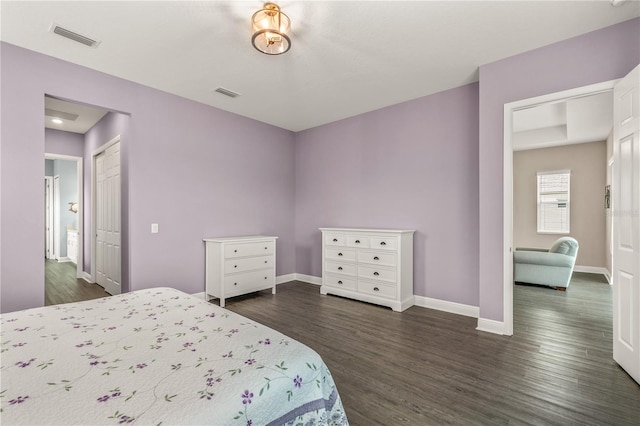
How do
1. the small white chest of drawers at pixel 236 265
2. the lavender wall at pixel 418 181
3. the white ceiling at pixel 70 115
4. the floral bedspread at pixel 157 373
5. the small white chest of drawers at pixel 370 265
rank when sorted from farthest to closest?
the white ceiling at pixel 70 115, the small white chest of drawers at pixel 236 265, the small white chest of drawers at pixel 370 265, the lavender wall at pixel 418 181, the floral bedspread at pixel 157 373

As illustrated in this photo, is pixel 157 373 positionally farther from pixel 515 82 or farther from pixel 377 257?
pixel 515 82

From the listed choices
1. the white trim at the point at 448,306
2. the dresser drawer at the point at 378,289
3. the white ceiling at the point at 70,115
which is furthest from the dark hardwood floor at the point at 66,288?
the white trim at the point at 448,306

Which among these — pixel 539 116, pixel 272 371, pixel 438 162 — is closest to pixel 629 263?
pixel 438 162

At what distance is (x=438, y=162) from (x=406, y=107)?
93 cm

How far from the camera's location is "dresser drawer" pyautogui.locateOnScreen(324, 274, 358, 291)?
427cm

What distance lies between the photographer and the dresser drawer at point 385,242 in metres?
3.85

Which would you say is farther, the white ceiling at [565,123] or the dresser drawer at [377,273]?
the white ceiling at [565,123]

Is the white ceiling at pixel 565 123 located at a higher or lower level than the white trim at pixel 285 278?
higher

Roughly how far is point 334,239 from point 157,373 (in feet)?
11.3

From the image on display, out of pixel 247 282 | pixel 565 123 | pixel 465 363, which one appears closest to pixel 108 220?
pixel 247 282

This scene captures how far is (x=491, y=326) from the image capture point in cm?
310

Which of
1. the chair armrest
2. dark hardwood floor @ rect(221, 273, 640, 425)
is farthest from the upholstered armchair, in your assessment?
dark hardwood floor @ rect(221, 273, 640, 425)

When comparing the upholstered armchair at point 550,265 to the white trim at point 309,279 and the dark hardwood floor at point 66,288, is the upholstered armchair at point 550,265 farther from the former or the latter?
the dark hardwood floor at point 66,288

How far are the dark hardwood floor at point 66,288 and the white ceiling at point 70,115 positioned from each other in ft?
8.83
